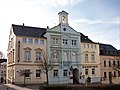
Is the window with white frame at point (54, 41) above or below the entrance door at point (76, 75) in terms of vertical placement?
above

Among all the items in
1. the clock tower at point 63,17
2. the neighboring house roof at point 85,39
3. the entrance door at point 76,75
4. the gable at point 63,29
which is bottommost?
the entrance door at point 76,75

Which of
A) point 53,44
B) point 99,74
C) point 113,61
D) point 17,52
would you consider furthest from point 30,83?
point 113,61

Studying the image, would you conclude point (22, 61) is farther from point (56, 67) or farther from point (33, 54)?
point (56, 67)

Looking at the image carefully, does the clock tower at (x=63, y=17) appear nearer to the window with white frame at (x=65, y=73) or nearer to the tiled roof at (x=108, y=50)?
the window with white frame at (x=65, y=73)

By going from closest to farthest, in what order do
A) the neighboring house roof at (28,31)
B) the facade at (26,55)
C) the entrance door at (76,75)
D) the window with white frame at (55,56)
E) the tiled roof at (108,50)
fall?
the facade at (26,55) < the neighboring house roof at (28,31) < the window with white frame at (55,56) < the entrance door at (76,75) < the tiled roof at (108,50)

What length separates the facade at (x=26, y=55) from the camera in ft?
142

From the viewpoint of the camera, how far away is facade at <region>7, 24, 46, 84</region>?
43.2 m

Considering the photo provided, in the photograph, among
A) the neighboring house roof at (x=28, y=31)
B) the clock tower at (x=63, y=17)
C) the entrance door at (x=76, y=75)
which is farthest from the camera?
the entrance door at (x=76, y=75)

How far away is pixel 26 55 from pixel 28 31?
566 cm

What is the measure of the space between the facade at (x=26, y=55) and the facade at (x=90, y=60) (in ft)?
37.4

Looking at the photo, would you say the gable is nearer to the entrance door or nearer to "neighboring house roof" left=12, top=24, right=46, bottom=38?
"neighboring house roof" left=12, top=24, right=46, bottom=38

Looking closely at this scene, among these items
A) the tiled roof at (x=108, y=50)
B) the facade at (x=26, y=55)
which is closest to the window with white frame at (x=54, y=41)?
the facade at (x=26, y=55)

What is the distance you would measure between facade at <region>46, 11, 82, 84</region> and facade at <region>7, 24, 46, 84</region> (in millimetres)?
2277

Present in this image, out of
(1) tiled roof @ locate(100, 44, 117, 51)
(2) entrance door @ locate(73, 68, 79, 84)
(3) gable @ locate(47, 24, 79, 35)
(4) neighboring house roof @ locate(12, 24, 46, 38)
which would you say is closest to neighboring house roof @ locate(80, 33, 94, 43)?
(3) gable @ locate(47, 24, 79, 35)
